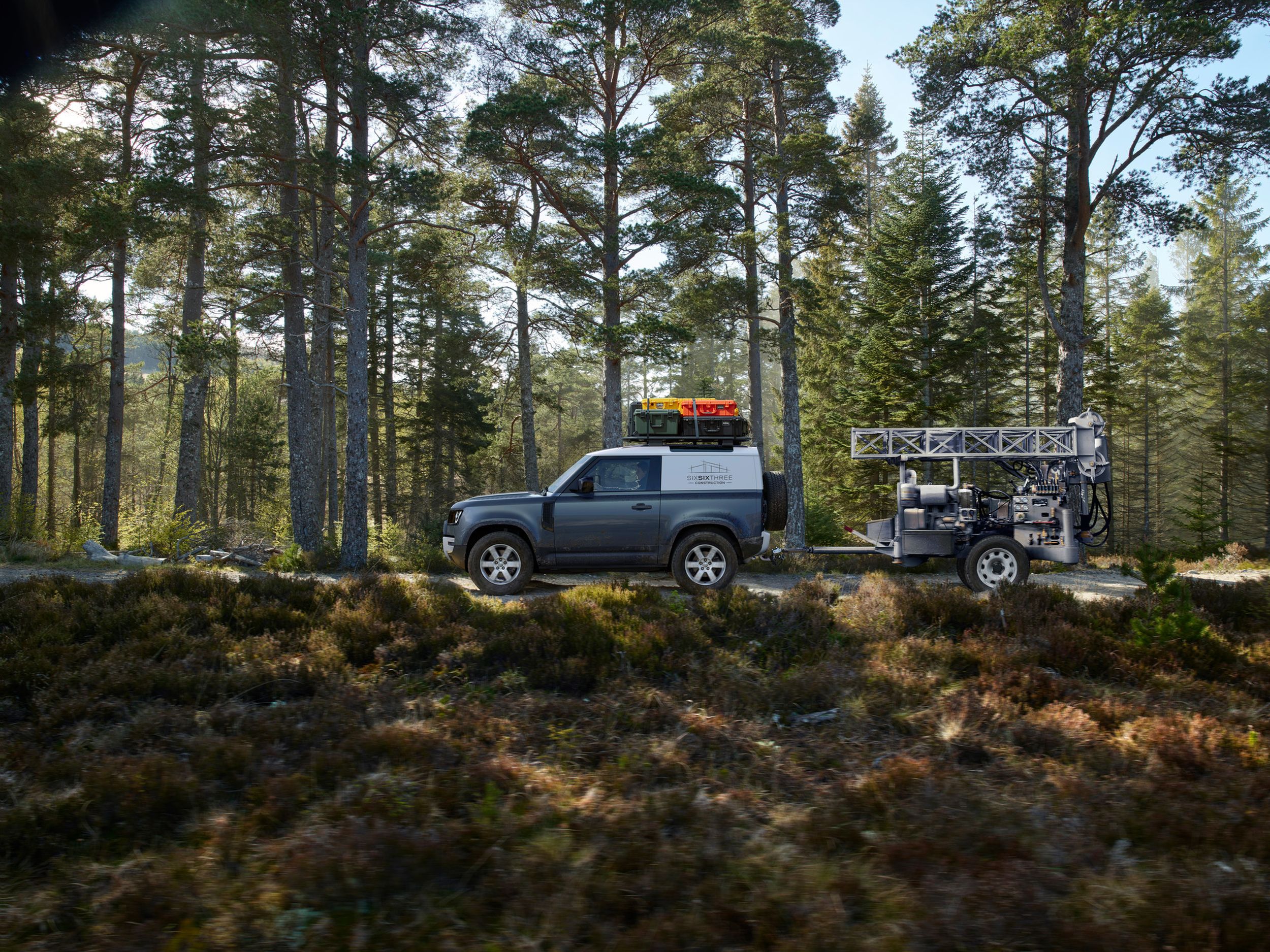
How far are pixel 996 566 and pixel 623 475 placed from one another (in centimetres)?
564

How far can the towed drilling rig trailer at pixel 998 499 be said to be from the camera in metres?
10.8

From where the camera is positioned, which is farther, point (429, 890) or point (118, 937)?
point (429, 890)

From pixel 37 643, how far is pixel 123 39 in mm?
14925

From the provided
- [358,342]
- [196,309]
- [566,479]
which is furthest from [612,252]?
[196,309]

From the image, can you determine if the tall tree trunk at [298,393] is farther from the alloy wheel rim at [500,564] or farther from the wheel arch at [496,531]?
the alloy wheel rim at [500,564]

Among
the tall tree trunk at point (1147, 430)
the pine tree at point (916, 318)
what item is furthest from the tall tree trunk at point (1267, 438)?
the pine tree at point (916, 318)

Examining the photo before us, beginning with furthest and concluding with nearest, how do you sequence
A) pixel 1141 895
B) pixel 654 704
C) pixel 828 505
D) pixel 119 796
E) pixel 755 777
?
pixel 828 505
pixel 654 704
pixel 755 777
pixel 119 796
pixel 1141 895

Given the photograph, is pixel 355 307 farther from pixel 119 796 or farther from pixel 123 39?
pixel 119 796

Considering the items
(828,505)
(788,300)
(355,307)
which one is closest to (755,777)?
(355,307)

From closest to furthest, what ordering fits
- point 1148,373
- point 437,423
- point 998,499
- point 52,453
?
point 998,499 → point 437,423 → point 1148,373 → point 52,453

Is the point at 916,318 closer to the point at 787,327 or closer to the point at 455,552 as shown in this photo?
the point at 787,327

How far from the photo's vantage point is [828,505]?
30234mm

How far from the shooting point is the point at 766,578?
12.9 m

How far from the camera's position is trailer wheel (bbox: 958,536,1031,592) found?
10680 millimetres
